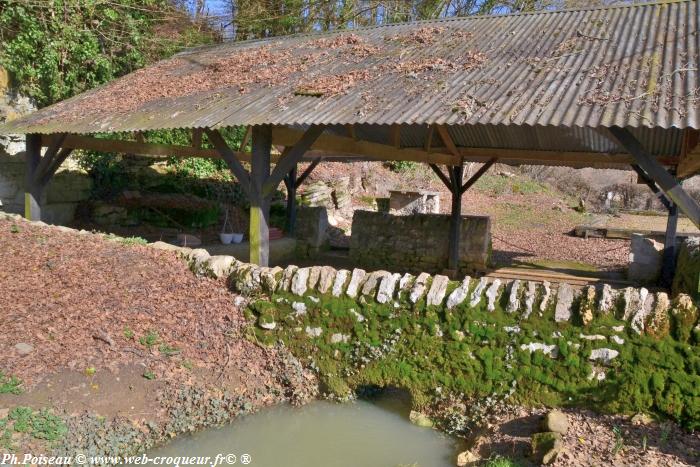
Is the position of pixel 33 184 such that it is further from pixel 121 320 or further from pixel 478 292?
pixel 478 292

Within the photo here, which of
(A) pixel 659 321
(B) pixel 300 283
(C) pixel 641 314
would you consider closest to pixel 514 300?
(C) pixel 641 314

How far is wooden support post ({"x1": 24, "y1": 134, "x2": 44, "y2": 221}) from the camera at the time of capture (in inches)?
356

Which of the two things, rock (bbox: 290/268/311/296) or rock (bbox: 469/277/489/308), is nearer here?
rock (bbox: 469/277/489/308)

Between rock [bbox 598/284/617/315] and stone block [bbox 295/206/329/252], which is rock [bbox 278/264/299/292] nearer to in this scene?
rock [bbox 598/284/617/315]

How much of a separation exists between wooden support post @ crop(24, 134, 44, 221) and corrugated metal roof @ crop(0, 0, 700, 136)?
0.37 meters

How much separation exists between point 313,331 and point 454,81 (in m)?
3.36

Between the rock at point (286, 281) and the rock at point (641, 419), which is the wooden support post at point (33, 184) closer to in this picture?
the rock at point (286, 281)

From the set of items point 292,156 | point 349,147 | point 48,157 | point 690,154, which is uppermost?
point 690,154

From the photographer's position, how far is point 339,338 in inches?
195

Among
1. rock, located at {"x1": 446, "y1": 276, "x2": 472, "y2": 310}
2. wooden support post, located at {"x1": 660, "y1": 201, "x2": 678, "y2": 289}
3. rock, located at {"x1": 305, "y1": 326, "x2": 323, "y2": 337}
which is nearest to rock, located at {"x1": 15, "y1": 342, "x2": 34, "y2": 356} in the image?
rock, located at {"x1": 305, "y1": 326, "x2": 323, "y2": 337}

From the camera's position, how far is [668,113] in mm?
4504

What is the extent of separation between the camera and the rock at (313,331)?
16.4 ft

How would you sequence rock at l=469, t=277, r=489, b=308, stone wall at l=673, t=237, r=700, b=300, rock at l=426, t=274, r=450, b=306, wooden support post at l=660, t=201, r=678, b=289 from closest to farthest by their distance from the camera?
rock at l=469, t=277, r=489, b=308, rock at l=426, t=274, r=450, b=306, stone wall at l=673, t=237, r=700, b=300, wooden support post at l=660, t=201, r=678, b=289

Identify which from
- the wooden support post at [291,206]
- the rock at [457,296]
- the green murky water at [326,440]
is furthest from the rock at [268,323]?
the wooden support post at [291,206]
